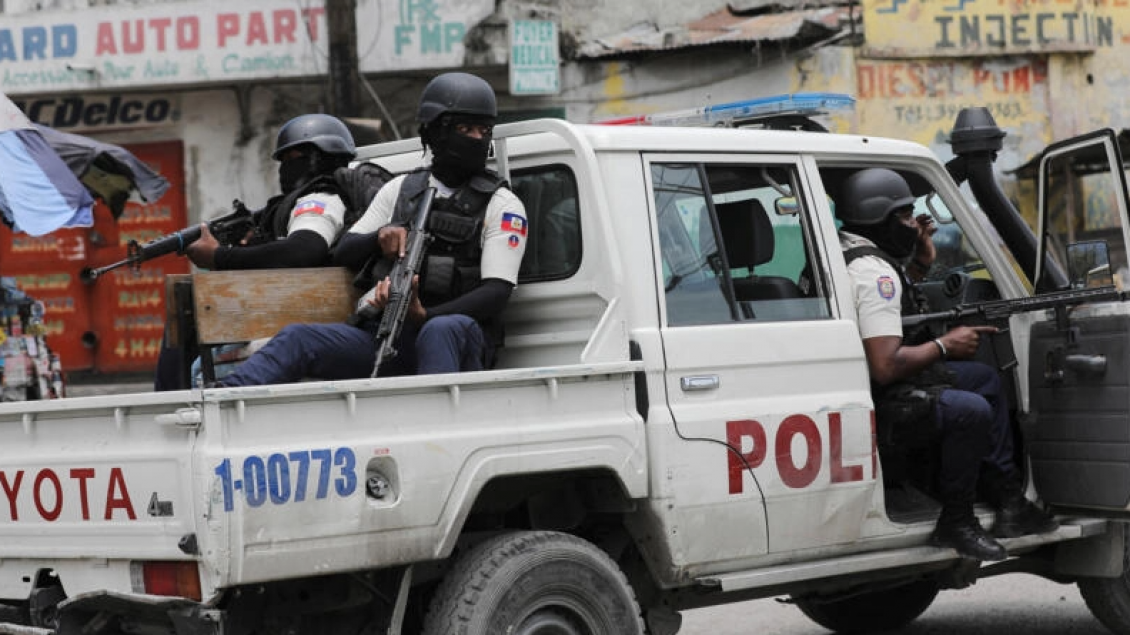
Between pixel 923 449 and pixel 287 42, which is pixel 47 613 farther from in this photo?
pixel 287 42

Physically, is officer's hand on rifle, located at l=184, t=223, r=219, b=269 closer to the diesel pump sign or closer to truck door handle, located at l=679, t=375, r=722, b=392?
truck door handle, located at l=679, t=375, r=722, b=392

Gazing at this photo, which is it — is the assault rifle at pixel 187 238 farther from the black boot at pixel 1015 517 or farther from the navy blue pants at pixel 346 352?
the black boot at pixel 1015 517

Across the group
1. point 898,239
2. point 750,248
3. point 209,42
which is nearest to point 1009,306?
point 898,239

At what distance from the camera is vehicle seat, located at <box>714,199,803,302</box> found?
205 inches

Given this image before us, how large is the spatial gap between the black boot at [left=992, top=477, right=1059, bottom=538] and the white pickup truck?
64mm

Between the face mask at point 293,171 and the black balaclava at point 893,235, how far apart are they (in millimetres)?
1966

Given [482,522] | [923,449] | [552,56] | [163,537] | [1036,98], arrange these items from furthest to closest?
[1036,98]
[552,56]
[923,449]
[482,522]
[163,537]

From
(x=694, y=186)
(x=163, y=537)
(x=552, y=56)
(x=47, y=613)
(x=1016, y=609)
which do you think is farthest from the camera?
(x=552, y=56)

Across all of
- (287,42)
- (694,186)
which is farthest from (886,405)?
(287,42)

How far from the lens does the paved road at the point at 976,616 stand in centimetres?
693

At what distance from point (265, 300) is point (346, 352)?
13.4 inches

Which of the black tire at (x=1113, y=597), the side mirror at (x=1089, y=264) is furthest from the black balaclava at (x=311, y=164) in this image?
the black tire at (x=1113, y=597)

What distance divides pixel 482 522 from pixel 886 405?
1.49 m

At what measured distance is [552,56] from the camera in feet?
49.9
